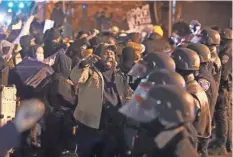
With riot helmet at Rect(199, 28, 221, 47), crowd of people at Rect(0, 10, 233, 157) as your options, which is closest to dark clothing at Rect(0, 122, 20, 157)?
crowd of people at Rect(0, 10, 233, 157)

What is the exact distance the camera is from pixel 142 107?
5598 millimetres

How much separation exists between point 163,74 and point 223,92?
507 centimetres

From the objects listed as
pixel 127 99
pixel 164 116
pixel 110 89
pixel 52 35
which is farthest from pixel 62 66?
pixel 164 116

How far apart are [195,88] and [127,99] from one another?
143 centimetres

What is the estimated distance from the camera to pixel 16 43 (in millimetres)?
12539

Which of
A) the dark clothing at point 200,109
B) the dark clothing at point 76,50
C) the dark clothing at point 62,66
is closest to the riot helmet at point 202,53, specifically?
the dark clothing at point 200,109

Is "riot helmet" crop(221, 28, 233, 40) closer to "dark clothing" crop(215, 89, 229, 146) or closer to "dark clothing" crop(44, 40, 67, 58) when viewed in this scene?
"dark clothing" crop(215, 89, 229, 146)

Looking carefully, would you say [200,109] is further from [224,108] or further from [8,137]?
[224,108]

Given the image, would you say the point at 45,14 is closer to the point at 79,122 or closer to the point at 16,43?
the point at 16,43

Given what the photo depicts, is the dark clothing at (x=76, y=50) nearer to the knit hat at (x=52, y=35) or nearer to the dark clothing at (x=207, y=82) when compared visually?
the knit hat at (x=52, y=35)

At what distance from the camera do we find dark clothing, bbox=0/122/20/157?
29.0ft

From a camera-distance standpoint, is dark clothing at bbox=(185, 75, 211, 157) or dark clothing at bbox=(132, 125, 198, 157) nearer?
dark clothing at bbox=(132, 125, 198, 157)

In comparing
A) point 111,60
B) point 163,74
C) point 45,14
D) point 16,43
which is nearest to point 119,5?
point 45,14

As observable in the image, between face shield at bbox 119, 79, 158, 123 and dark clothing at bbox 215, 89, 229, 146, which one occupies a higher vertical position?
face shield at bbox 119, 79, 158, 123
